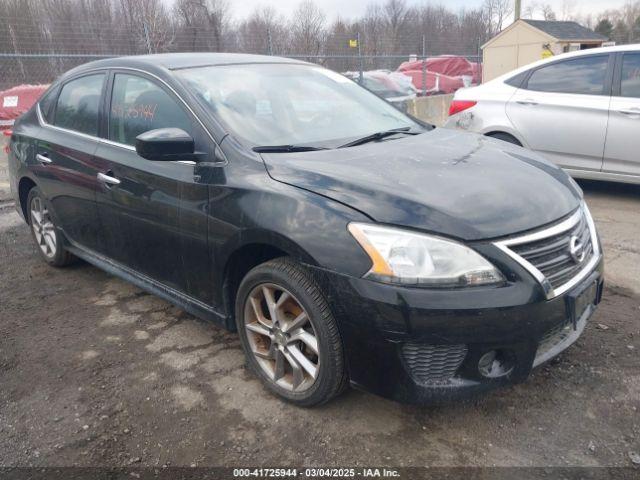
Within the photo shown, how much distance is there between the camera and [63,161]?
4.04 m

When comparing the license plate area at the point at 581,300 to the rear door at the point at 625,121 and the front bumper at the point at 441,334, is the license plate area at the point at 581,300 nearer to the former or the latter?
the front bumper at the point at 441,334

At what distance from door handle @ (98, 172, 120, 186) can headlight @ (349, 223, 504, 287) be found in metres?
1.88

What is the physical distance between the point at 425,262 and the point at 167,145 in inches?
56.5

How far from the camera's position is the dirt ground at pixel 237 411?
245 centimetres

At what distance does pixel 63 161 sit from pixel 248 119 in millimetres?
1709

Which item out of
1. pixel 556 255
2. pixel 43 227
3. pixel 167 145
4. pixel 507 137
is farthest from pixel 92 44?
pixel 556 255

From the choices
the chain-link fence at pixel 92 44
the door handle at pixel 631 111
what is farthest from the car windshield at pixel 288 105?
the chain-link fence at pixel 92 44

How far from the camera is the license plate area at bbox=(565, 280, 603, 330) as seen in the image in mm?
2436

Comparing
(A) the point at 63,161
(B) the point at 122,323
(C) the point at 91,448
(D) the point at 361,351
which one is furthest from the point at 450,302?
(A) the point at 63,161

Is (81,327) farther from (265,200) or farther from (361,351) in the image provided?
(361,351)

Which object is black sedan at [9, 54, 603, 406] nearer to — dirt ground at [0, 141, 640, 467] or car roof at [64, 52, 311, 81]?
car roof at [64, 52, 311, 81]

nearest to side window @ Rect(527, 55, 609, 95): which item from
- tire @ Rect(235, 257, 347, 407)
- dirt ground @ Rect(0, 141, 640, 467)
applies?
dirt ground @ Rect(0, 141, 640, 467)

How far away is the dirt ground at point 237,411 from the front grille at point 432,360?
0.35 m

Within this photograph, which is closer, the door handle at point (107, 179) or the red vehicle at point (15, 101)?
the door handle at point (107, 179)
